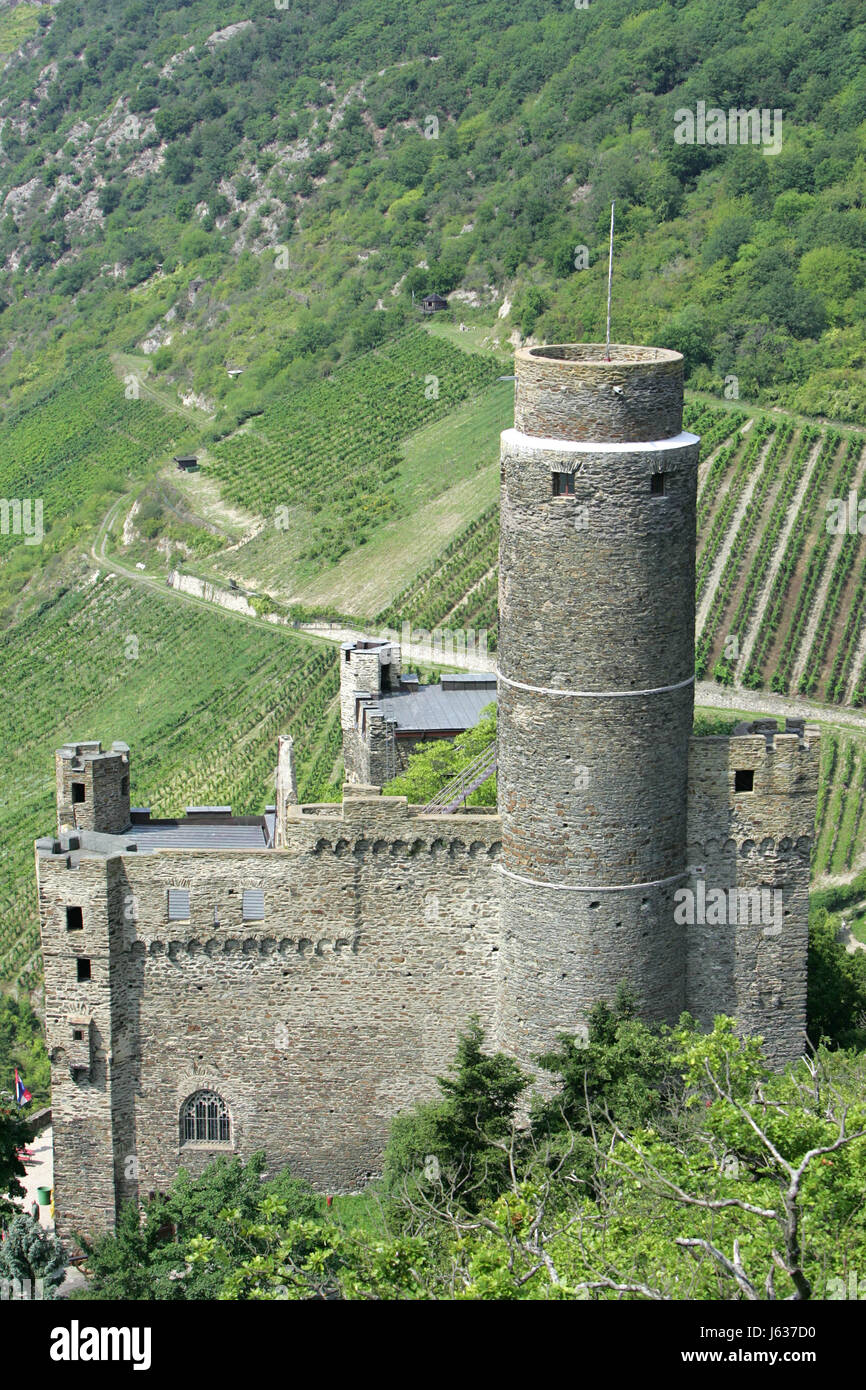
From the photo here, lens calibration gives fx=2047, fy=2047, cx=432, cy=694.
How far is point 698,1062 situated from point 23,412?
13639cm

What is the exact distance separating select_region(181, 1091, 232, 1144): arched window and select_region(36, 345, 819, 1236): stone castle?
4 cm

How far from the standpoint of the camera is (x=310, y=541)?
97.2 m

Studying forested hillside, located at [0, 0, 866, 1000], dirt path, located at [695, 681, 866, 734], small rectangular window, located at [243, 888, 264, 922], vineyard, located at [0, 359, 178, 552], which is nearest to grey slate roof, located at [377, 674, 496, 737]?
forested hillside, located at [0, 0, 866, 1000]

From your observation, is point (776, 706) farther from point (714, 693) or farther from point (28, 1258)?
A: point (28, 1258)

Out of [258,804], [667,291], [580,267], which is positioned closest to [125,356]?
[580,267]

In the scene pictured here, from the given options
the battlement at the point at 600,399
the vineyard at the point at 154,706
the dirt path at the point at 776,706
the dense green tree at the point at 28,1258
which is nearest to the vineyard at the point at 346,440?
the vineyard at the point at 154,706

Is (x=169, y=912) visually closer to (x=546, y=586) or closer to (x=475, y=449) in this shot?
(x=546, y=586)

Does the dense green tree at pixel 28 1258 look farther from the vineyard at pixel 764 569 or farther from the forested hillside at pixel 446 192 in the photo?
the forested hillside at pixel 446 192

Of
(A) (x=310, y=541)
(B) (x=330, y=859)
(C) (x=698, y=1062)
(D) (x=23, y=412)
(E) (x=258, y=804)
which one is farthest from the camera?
(D) (x=23, y=412)

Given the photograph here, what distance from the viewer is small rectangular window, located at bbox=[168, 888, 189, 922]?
31938 mm

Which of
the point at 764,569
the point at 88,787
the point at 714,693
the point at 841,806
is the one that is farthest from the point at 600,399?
the point at 764,569

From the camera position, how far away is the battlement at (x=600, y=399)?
95.5 ft

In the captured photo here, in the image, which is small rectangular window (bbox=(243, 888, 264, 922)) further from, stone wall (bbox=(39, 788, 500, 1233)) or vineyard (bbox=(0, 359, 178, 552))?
vineyard (bbox=(0, 359, 178, 552))

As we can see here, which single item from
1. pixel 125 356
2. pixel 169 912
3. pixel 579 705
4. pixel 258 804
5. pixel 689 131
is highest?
pixel 689 131
